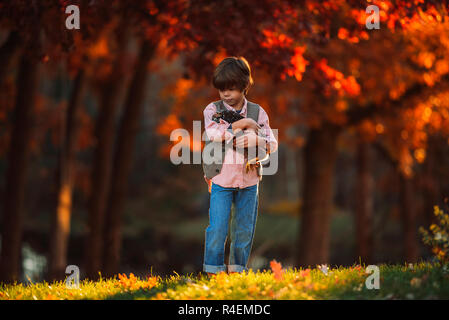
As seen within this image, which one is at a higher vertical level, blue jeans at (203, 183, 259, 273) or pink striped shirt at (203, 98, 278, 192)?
pink striped shirt at (203, 98, 278, 192)

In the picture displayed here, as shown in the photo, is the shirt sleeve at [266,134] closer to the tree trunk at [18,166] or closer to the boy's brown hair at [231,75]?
the boy's brown hair at [231,75]

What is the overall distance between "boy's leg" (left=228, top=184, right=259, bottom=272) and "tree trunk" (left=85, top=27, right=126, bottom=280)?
7191mm

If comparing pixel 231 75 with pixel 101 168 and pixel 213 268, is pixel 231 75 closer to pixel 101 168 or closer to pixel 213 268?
pixel 213 268

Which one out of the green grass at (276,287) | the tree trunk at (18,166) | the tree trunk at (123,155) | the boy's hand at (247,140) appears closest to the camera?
the green grass at (276,287)

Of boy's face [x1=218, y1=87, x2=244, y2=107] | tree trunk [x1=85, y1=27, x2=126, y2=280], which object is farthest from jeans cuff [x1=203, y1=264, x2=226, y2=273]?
tree trunk [x1=85, y1=27, x2=126, y2=280]

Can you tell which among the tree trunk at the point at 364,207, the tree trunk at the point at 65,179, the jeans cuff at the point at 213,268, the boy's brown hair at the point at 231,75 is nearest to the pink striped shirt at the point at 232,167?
the boy's brown hair at the point at 231,75

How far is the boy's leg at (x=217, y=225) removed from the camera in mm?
4621

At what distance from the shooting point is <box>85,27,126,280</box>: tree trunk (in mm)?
11555

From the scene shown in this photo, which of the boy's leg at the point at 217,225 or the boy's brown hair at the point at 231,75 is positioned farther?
the boy's leg at the point at 217,225

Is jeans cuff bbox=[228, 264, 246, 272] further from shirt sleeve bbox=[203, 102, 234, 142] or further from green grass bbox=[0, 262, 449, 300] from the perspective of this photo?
shirt sleeve bbox=[203, 102, 234, 142]

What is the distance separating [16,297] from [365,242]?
13086mm

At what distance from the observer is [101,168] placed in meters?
12.1

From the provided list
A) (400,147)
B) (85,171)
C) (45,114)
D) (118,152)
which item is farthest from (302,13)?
(85,171)

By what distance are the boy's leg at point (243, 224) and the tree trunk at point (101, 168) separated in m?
7.19
